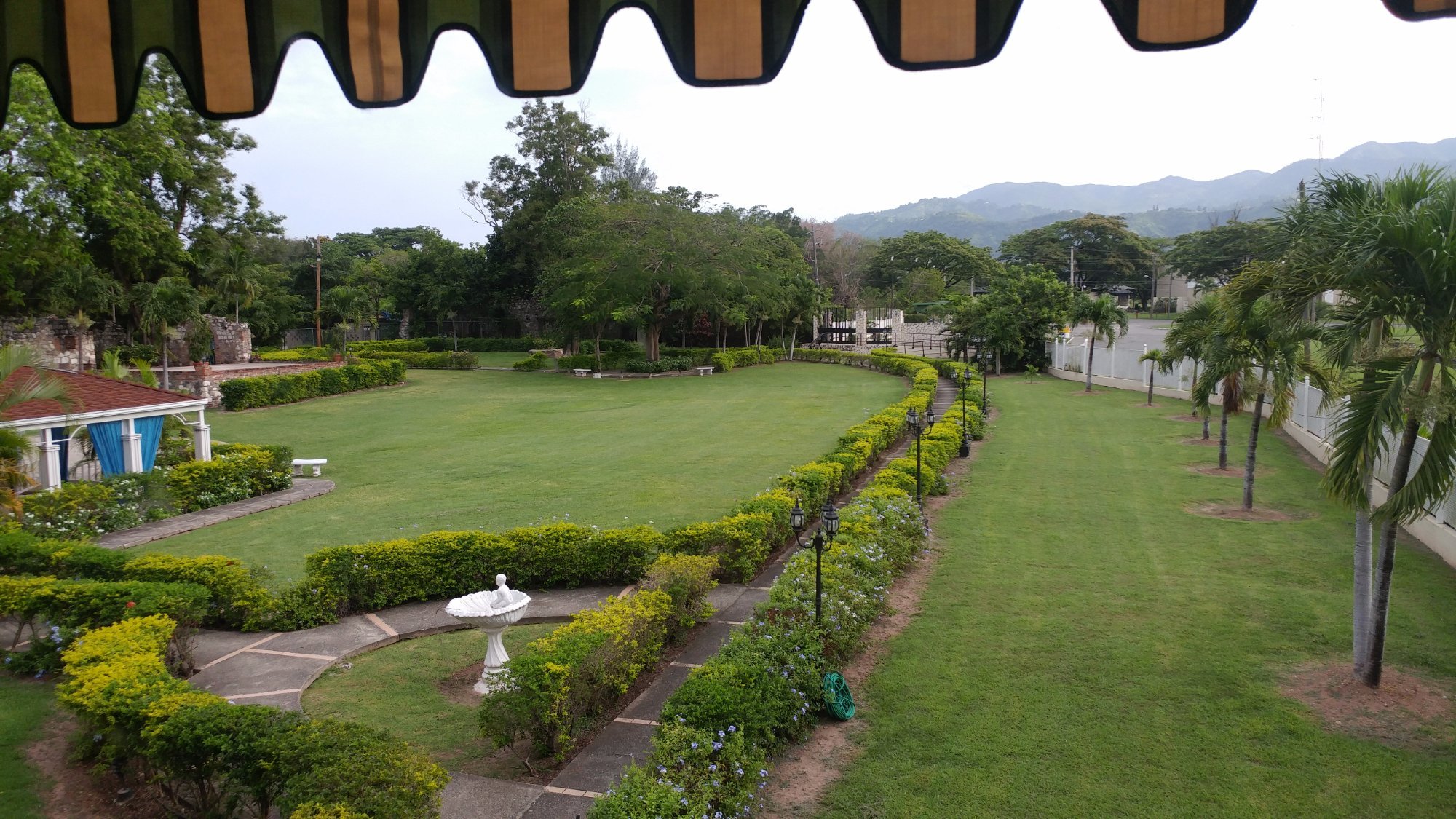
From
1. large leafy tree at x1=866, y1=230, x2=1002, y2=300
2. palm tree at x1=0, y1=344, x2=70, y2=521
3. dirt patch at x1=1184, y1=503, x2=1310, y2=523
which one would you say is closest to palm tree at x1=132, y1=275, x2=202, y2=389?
palm tree at x1=0, y1=344, x2=70, y2=521

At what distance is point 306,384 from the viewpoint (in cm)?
2938

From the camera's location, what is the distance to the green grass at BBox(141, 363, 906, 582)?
12.9 m

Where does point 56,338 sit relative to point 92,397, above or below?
above

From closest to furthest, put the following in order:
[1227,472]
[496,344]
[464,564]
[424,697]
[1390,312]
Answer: [1390,312] → [424,697] → [464,564] → [1227,472] → [496,344]

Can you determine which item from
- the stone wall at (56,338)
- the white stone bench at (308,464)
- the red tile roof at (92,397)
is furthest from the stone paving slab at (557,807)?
the stone wall at (56,338)

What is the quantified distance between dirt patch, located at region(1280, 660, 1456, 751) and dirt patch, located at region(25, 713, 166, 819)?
8460 mm

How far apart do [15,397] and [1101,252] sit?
74468 mm

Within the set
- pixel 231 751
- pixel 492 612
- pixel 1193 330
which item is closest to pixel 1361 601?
pixel 492 612

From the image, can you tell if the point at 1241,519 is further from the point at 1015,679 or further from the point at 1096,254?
the point at 1096,254

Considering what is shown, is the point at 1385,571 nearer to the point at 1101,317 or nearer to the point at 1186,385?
the point at 1186,385

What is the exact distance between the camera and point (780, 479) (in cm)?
1320

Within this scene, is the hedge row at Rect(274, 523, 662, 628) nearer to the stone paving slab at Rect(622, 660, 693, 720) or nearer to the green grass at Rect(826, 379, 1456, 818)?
the stone paving slab at Rect(622, 660, 693, 720)

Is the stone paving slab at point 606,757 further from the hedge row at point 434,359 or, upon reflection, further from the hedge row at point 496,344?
the hedge row at point 496,344

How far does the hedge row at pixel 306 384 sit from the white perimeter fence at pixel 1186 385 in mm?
26476
